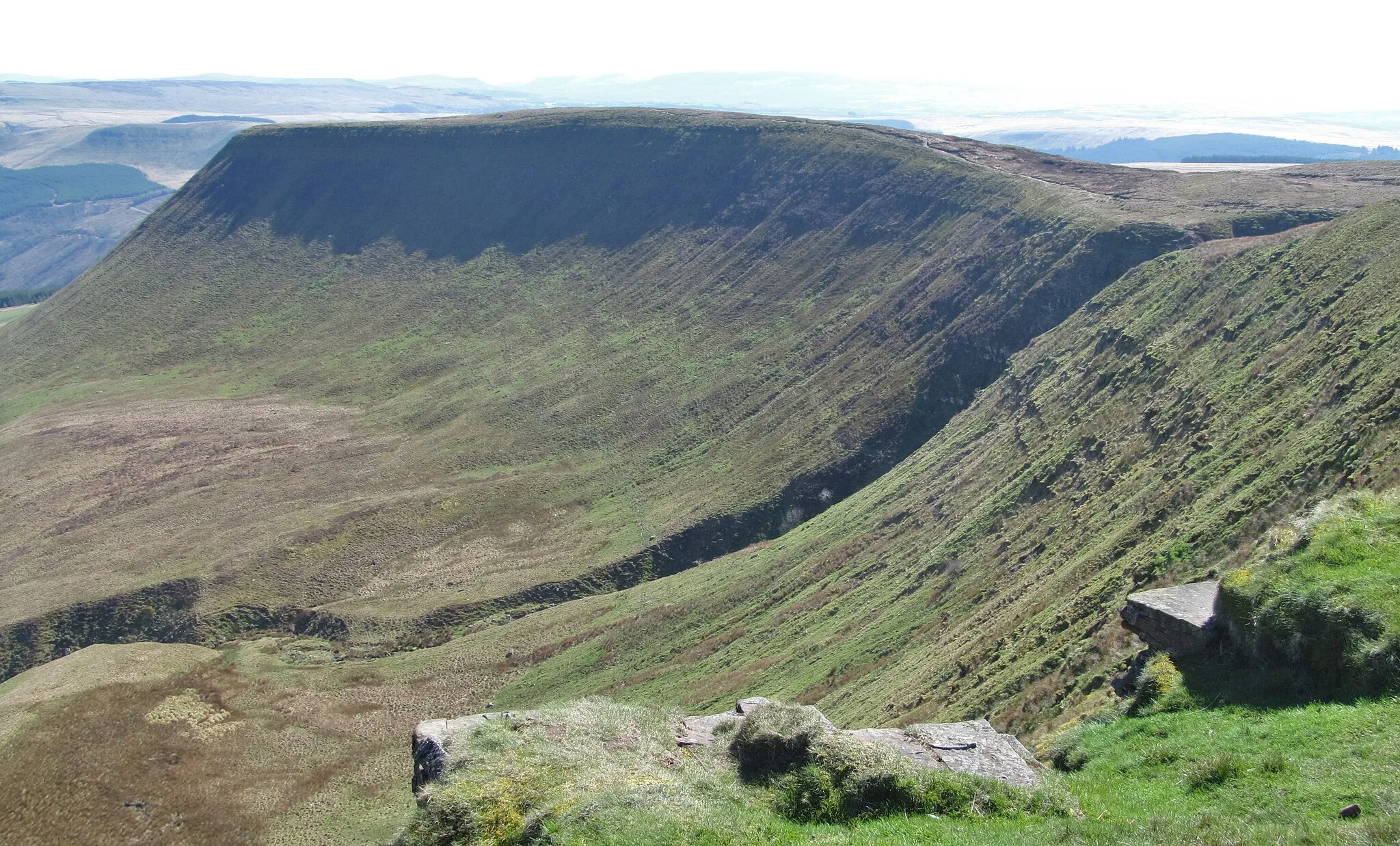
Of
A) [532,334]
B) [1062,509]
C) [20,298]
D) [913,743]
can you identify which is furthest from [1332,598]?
[20,298]

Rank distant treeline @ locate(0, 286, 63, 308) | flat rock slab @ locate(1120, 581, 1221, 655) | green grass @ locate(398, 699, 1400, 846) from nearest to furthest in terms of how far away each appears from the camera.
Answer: green grass @ locate(398, 699, 1400, 846) < flat rock slab @ locate(1120, 581, 1221, 655) < distant treeline @ locate(0, 286, 63, 308)

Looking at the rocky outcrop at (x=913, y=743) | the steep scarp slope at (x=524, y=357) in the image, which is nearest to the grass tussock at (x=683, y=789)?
the rocky outcrop at (x=913, y=743)

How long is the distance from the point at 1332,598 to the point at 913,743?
8.01 meters

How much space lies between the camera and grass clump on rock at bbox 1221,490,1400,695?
1491cm

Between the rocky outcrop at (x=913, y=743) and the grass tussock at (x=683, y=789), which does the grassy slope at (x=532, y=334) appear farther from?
the grass tussock at (x=683, y=789)

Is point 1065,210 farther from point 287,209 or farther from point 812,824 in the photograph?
point 287,209

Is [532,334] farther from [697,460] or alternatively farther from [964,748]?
[964,748]

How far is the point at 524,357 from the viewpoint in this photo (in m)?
92.9

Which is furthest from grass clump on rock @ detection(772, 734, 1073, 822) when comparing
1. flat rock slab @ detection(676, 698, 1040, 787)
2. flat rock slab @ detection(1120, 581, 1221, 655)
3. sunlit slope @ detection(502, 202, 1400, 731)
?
sunlit slope @ detection(502, 202, 1400, 731)

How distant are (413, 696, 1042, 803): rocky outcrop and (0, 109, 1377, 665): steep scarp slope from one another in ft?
115

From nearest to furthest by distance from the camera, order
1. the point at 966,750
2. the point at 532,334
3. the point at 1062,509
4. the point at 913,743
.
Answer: the point at 966,750
the point at 913,743
the point at 1062,509
the point at 532,334

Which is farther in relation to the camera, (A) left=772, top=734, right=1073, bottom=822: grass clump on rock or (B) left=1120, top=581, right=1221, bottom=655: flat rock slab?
(B) left=1120, top=581, right=1221, bottom=655: flat rock slab

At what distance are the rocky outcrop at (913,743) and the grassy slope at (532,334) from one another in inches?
1459

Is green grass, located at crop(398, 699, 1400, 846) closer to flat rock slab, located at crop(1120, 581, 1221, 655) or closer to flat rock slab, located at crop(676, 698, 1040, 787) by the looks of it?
flat rock slab, located at crop(676, 698, 1040, 787)
